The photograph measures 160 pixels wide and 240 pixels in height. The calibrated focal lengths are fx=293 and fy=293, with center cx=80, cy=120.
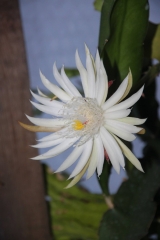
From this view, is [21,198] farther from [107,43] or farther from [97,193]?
[107,43]

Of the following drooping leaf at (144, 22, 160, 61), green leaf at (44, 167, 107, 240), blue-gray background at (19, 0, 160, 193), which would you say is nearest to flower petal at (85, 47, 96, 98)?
drooping leaf at (144, 22, 160, 61)

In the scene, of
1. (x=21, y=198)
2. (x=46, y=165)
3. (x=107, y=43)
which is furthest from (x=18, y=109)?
(x=107, y=43)

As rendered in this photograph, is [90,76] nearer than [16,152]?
Yes

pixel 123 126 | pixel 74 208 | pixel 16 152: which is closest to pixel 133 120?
pixel 123 126

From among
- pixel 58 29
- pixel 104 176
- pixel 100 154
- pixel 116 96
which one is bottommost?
pixel 104 176

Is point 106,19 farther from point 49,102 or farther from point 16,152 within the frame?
point 16,152

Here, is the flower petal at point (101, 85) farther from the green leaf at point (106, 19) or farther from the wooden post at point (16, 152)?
the wooden post at point (16, 152)
